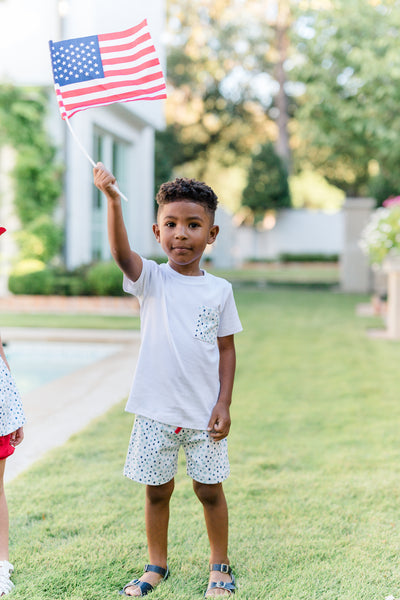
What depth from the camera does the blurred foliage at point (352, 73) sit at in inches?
548

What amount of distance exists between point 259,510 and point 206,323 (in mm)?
1168

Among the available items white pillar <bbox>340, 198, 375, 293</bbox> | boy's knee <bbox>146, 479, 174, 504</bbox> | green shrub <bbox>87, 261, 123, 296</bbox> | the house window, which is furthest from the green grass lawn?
white pillar <bbox>340, 198, 375, 293</bbox>

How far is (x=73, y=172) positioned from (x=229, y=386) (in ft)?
34.5

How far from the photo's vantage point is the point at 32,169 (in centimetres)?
1188

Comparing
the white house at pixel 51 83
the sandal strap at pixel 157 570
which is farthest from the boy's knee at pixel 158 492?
the white house at pixel 51 83

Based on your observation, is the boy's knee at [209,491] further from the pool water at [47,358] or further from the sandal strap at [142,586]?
the pool water at [47,358]

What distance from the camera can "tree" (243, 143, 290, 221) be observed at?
27.5m

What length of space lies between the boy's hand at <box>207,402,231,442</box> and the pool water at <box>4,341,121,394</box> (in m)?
4.48

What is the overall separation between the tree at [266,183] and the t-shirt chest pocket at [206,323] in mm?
25876

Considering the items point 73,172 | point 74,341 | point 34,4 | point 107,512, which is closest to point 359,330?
point 74,341

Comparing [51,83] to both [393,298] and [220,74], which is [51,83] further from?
[220,74]

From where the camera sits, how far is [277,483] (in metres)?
3.43

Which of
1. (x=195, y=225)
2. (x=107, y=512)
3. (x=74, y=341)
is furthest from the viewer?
(x=74, y=341)

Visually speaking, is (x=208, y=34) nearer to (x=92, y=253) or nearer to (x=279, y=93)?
Answer: (x=279, y=93)
